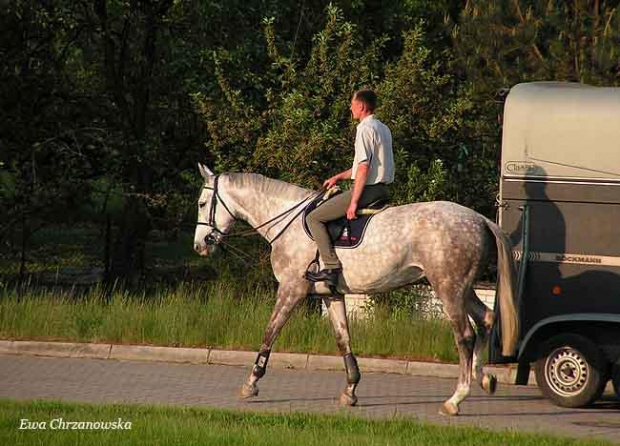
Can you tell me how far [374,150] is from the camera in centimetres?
1215

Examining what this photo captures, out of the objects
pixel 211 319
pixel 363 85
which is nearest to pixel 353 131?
pixel 363 85

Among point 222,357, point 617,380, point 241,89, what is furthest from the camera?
point 241,89

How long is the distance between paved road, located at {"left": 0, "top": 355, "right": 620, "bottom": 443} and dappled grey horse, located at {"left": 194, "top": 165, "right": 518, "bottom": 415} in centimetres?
38

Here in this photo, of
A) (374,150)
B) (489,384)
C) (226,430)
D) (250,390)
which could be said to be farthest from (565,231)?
(226,430)

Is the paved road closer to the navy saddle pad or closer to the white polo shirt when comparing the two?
the navy saddle pad

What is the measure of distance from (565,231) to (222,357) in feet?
14.5

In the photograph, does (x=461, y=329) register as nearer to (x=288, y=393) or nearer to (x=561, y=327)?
(x=561, y=327)

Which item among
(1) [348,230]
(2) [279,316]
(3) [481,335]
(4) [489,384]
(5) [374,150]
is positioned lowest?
(4) [489,384]

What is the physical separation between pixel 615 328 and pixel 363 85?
26.0 ft

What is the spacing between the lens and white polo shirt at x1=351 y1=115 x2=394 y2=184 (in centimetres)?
1209

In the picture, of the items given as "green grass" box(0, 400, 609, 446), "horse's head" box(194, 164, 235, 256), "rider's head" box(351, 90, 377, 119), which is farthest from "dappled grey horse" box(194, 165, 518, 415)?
"green grass" box(0, 400, 609, 446)

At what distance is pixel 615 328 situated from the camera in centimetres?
1250

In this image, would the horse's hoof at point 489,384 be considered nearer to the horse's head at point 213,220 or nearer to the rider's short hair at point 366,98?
the rider's short hair at point 366,98

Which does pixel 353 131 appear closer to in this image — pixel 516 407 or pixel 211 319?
pixel 211 319
